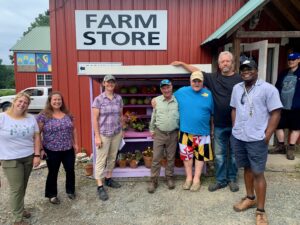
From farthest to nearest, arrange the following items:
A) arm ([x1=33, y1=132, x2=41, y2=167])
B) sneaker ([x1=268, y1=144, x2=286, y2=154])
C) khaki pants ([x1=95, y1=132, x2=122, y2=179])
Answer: sneaker ([x1=268, y1=144, x2=286, y2=154]) → khaki pants ([x1=95, y1=132, x2=122, y2=179]) → arm ([x1=33, y1=132, x2=41, y2=167])

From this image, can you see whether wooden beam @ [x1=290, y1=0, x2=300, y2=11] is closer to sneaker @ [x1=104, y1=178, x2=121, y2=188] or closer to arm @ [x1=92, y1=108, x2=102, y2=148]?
arm @ [x1=92, y1=108, x2=102, y2=148]

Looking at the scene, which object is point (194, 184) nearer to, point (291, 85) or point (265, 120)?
point (265, 120)

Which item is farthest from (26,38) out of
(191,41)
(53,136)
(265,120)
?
(265,120)

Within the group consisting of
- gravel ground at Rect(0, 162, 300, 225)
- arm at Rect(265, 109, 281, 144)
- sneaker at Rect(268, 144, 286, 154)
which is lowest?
gravel ground at Rect(0, 162, 300, 225)

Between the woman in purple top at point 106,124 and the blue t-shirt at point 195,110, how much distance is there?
35.5 inches

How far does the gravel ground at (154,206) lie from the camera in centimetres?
304

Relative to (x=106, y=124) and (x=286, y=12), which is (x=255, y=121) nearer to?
(x=106, y=124)

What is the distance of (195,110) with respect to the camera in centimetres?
355

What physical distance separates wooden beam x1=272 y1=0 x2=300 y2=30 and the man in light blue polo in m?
2.82

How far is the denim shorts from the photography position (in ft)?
8.97

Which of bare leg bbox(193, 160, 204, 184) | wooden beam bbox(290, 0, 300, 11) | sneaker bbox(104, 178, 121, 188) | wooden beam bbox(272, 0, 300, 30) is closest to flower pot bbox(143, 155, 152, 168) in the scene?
sneaker bbox(104, 178, 121, 188)

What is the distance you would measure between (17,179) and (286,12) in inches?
207

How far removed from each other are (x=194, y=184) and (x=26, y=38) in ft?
66.5

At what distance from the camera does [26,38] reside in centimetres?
2000
